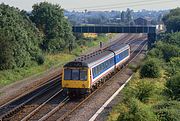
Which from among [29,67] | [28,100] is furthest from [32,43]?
[28,100]

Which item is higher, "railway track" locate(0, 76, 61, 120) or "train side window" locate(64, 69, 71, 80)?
"train side window" locate(64, 69, 71, 80)

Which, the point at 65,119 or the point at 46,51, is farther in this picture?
the point at 46,51

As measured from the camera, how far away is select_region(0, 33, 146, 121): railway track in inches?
1035

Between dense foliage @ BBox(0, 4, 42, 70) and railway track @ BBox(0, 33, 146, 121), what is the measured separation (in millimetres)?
10535

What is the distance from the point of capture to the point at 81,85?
31.1 m

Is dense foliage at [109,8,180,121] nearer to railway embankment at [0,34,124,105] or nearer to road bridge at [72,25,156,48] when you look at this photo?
railway embankment at [0,34,124,105]

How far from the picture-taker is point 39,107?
93.7 ft

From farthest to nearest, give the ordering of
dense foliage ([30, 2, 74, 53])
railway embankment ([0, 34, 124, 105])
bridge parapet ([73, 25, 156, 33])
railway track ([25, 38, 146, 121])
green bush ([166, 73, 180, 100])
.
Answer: bridge parapet ([73, 25, 156, 33]) < dense foliage ([30, 2, 74, 53]) < railway embankment ([0, 34, 124, 105]) < green bush ([166, 73, 180, 100]) < railway track ([25, 38, 146, 121])

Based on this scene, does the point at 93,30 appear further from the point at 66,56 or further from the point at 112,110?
the point at 112,110

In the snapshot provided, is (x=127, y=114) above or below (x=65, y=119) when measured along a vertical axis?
above

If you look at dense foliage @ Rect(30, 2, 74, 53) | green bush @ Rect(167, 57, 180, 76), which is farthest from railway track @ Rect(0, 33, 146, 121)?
dense foliage @ Rect(30, 2, 74, 53)

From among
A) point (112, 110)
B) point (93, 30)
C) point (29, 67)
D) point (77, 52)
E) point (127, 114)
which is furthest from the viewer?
point (93, 30)

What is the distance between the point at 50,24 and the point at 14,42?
18.2 m

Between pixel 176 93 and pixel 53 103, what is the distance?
914 centimetres
